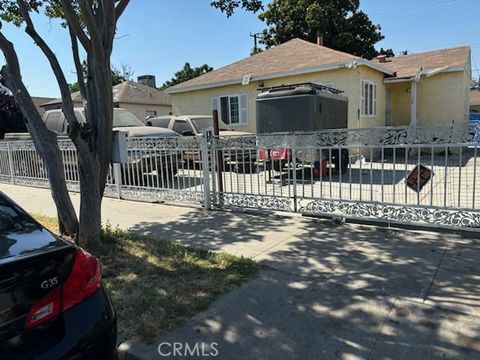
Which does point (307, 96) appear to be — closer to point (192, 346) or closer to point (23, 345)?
point (192, 346)

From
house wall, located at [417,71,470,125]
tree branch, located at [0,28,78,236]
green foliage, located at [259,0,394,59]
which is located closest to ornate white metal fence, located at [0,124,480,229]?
tree branch, located at [0,28,78,236]

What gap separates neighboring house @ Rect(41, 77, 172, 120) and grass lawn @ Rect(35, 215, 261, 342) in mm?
23029

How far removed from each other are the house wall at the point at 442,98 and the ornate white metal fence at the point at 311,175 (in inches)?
284

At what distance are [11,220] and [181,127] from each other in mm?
10681

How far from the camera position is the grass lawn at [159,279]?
3426 mm

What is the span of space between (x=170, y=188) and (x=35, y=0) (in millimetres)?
4346

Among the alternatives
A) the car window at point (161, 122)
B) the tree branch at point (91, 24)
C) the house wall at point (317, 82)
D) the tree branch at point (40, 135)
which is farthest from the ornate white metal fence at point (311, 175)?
the car window at point (161, 122)

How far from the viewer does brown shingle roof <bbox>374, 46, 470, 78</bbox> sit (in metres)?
16.4

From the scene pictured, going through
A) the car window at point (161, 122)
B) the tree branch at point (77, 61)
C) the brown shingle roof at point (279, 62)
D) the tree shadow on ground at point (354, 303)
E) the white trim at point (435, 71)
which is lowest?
the tree shadow on ground at point (354, 303)

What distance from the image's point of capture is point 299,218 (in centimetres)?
648

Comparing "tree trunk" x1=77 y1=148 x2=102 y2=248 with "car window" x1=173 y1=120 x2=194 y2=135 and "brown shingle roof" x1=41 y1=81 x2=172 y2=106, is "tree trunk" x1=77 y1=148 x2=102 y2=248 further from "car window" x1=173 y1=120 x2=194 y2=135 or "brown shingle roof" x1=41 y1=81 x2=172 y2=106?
"brown shingle roof" x1=41 y1=81 x2=172 y2=106

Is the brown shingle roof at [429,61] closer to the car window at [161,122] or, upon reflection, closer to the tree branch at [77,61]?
the car window at [161,122]

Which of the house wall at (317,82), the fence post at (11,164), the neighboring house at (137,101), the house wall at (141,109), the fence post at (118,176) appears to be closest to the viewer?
the fence post at (118,176)

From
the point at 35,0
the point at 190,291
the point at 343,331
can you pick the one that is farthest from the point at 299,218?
the point at 35,0
